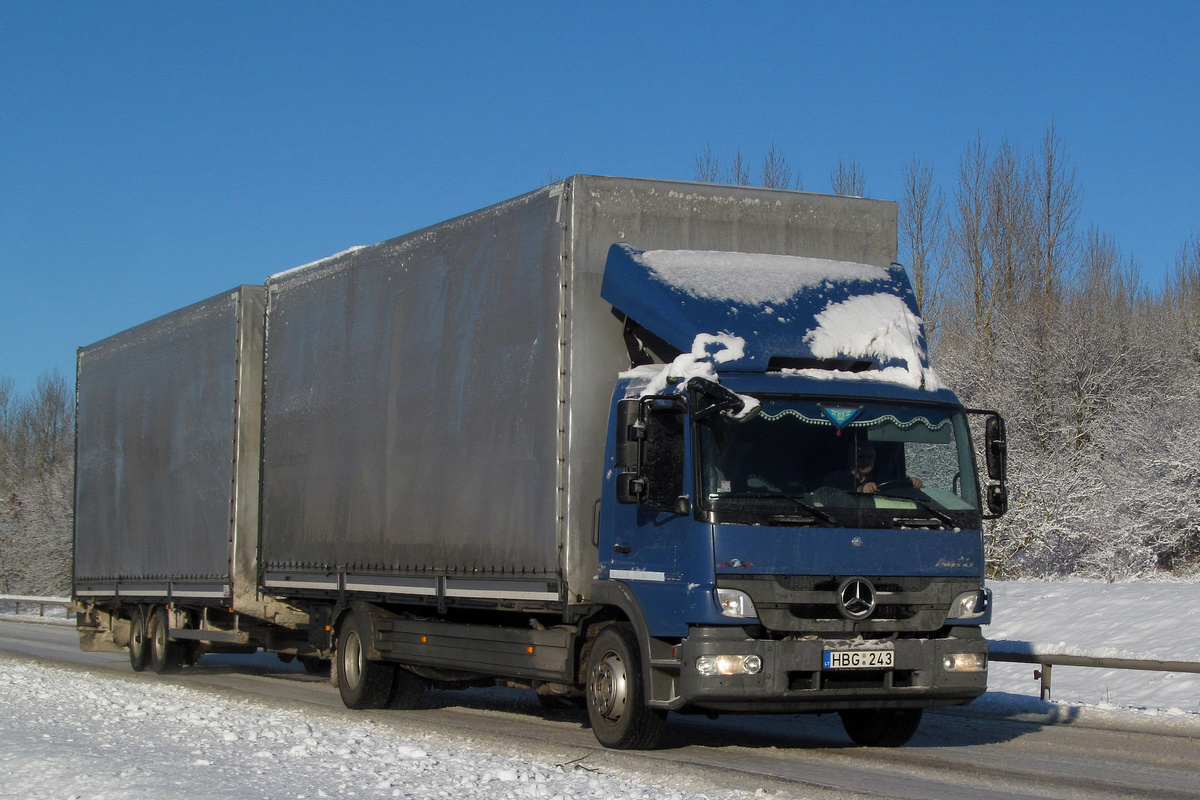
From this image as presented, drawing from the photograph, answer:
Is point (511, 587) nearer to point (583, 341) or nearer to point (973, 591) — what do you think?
point (583, 341)

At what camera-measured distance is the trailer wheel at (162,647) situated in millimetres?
17078

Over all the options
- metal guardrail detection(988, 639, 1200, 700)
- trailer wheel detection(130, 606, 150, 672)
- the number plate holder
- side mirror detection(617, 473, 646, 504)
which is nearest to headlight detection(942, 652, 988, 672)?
the number plate holder

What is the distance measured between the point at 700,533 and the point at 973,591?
6.78 feet

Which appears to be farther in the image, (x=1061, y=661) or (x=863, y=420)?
(x=1061, y=661)

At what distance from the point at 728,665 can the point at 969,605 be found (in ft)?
6.17

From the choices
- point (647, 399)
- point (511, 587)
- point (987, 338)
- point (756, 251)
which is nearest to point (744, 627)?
point (647, 399)

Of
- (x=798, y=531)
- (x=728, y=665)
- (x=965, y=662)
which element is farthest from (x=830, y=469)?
(x=965, y=662)

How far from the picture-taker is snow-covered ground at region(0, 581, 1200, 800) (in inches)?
294

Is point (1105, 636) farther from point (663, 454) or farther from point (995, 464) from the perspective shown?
point (663, 454)

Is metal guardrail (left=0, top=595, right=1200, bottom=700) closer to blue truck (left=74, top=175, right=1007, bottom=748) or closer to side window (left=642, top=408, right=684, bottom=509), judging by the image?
blue truck (left=74, top=175, right=1007, bottom=748)

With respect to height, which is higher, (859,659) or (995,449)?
(995,449)

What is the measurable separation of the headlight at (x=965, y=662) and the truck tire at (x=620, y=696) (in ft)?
6.59

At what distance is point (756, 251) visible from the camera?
10430 mm

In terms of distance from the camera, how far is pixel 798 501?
8.53 meters
